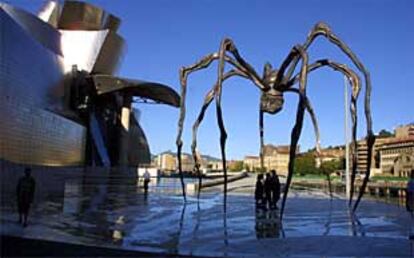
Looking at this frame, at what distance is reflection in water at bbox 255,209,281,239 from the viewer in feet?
38.6

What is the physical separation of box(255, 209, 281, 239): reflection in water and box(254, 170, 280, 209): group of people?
33.2 inches

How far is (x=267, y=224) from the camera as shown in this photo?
45.4 ft

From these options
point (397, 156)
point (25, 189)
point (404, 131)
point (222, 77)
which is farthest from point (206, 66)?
point (404, 131)

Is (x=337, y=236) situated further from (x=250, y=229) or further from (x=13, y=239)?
(x=13, y=239)

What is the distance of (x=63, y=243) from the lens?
9.14m

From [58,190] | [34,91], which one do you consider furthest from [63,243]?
[34,91]

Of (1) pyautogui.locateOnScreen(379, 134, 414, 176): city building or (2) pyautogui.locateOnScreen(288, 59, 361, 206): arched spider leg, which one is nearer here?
(2) pyautogui.locateOnScreen(288, 59, 361, 206): arched spider leg

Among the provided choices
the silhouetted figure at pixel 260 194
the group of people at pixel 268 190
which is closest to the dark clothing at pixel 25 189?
the group of people at pixel 268 190

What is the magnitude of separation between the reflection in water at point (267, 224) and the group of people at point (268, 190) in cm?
84

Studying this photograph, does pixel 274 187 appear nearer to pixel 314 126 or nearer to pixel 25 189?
pixel 314 126

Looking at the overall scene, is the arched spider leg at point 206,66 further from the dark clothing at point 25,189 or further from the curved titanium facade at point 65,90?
the curved titanium facade at point 65,90

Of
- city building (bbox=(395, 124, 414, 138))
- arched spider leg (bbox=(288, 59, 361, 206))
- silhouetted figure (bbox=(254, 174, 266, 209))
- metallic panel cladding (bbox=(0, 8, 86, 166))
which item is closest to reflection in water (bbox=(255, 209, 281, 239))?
silhouetted figure (bbox=(254, 174, 266, 209))

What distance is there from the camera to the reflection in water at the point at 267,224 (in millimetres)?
11758

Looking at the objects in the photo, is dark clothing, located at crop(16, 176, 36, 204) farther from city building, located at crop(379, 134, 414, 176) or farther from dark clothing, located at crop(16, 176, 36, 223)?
city building, located at crop(379, 134, 414, 176)
